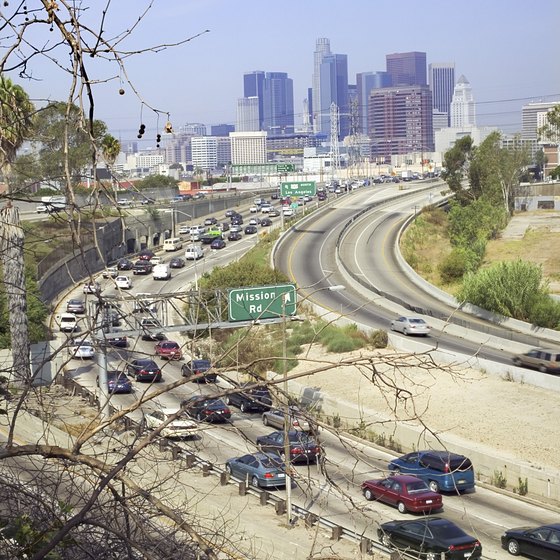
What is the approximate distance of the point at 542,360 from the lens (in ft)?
116

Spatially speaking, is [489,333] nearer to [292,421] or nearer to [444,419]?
[444,419]

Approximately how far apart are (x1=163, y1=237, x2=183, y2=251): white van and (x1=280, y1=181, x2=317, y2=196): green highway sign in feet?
33.1

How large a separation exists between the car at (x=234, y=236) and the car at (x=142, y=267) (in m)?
18.7

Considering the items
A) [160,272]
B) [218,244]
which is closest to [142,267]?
[160,272]

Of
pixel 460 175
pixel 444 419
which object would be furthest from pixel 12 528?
pixel 460 175

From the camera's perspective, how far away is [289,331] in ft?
147

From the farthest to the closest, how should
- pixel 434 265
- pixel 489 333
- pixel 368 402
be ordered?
pixel 434 265
pixel 489 333
pixel 368 402

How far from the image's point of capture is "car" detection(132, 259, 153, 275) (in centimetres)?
6394

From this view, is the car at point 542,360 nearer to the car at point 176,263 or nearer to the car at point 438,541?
the car at point 438,541

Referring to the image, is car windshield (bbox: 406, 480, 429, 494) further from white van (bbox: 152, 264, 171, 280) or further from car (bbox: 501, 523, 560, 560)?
white van (bbox: 152, 264, 171, 280)

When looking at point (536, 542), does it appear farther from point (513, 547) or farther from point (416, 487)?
point (416, 487)

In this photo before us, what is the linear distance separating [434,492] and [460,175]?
74.5 meters

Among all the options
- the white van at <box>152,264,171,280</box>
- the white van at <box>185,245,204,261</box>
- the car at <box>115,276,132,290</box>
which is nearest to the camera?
the car at <box>115,276,132,290</box>

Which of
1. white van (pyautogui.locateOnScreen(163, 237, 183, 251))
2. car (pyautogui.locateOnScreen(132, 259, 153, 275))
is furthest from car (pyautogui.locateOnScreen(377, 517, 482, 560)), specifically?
white van (pyautogui.locateOnScreen(163, 237, 183, 251))
